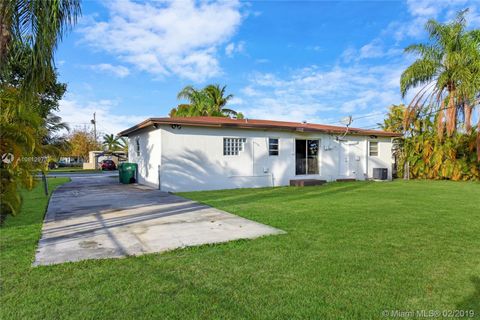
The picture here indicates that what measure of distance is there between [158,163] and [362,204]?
331 inches

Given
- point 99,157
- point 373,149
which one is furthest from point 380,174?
point 99,157

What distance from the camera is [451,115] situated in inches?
669

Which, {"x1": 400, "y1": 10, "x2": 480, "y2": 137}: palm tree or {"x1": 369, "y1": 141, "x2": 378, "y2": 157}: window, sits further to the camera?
{"x1": 369, "y1": 141, "x2": 378, "y2": 157}: window

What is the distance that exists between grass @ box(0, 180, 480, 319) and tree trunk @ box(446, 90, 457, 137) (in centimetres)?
1395

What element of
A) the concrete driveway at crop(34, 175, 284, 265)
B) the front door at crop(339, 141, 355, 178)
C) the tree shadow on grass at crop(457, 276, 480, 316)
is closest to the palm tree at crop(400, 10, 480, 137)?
the front door at crop(339, 141, 355, 178)

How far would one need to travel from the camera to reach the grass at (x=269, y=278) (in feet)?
Result: 9.35

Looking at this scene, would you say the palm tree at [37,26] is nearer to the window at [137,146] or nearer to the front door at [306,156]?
the window at [137,146]

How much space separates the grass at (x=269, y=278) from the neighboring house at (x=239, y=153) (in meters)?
7.69

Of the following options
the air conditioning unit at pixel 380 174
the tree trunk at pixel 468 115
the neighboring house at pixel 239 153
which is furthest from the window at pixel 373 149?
the tree trunk at pixel 468 115

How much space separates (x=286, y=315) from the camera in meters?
2.74

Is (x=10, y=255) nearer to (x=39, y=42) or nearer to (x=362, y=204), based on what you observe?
(x=39, y=42)

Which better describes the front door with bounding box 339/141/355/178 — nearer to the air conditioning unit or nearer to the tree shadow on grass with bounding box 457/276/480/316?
the air conditioning unit

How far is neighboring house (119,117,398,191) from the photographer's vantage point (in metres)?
13.1

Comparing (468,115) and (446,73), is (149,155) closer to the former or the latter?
(446,73)
